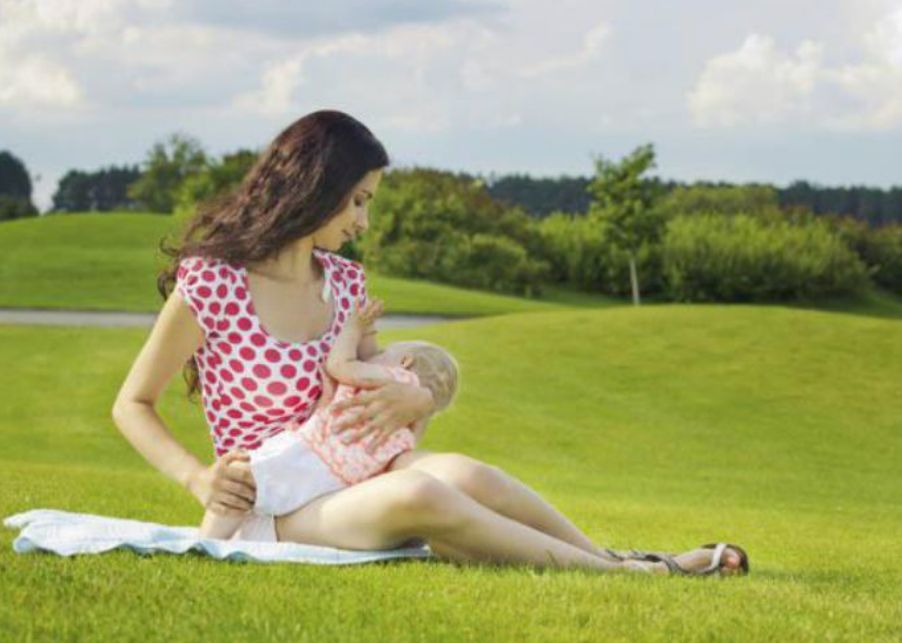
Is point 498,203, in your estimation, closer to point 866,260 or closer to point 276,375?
point 866,260

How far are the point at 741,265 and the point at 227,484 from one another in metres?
72.5

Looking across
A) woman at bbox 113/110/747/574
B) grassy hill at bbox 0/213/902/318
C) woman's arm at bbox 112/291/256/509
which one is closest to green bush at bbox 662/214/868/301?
grassy hill at bbox 0/213/902/318

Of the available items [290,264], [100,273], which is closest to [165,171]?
[100,273]

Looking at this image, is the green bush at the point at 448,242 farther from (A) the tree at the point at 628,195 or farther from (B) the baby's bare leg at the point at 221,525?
(B) the baby's bare leg at the point at 221,525

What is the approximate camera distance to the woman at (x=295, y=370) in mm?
6488

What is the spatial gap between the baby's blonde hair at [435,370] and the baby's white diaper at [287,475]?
0.60m

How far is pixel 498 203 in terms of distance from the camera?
86.1m

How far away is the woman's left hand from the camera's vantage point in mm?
6480

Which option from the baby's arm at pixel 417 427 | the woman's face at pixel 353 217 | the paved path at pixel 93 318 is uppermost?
the woman's face at pixel 353 217

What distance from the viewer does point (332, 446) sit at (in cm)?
654

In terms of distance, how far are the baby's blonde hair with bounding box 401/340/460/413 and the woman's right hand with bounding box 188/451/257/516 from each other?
0.88 meters

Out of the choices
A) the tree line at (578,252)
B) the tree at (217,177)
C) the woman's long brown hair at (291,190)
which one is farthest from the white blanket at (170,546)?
the tree at (217,177)

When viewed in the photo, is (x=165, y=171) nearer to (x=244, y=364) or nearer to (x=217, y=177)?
(x=217, y=177)

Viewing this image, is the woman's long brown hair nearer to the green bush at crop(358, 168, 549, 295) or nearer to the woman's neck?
the woman's neck
